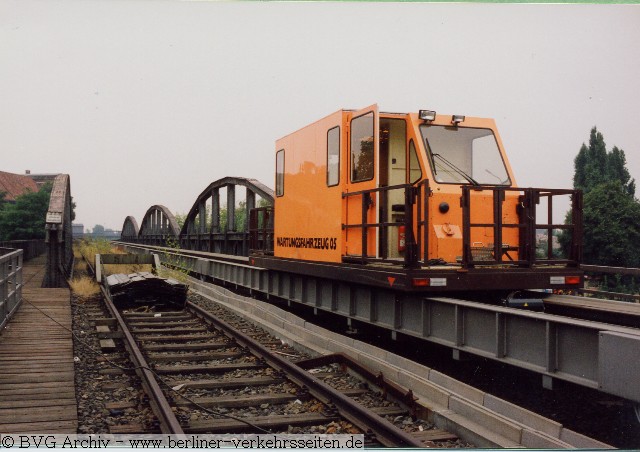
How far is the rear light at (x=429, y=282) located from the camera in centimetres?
698

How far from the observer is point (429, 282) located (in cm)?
702

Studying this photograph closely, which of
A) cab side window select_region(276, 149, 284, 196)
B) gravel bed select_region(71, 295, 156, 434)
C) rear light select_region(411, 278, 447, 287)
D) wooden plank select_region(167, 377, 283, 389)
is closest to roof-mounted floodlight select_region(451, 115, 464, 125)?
rear light select_region(411, 278, 447, 287)

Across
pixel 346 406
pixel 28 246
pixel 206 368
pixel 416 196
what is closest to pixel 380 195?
pixel 416 196

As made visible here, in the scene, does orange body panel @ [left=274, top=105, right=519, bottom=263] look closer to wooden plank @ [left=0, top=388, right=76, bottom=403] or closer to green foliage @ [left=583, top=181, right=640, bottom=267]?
green foliage @ [left=583, top=181, right=640, bottom=267]

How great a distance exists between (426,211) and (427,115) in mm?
2273

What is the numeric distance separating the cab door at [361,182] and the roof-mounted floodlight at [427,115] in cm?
83

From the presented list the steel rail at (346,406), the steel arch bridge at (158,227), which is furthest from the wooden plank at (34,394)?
the steel arch bridge at (158,227)

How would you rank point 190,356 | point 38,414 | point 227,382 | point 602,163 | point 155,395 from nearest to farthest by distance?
point 38,414 < point 155,395 < point 602,163 < point 227,382 < point 190,356

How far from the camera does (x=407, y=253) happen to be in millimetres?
7086

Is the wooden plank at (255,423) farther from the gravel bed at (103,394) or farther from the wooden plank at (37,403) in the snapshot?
the wooden plank at (37,403)

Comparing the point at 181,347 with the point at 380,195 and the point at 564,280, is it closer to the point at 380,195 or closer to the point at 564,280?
the point at 380,195

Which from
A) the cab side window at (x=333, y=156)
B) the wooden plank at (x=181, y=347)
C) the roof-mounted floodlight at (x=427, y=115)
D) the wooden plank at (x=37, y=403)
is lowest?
the wooden plank at (x=181, y=347)

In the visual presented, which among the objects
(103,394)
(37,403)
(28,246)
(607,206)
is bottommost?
(103,394)

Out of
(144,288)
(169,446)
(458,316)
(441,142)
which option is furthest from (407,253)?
(144,288)
